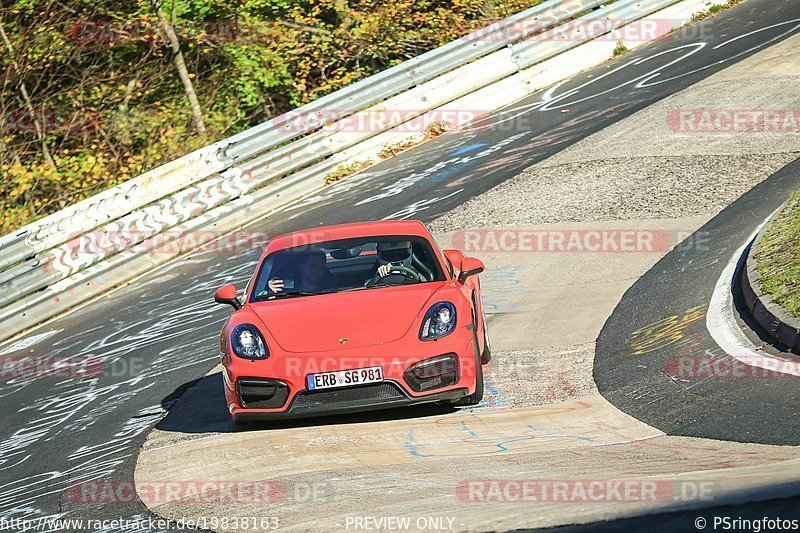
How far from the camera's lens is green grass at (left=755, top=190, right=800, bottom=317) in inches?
311

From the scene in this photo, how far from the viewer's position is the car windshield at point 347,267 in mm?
8016

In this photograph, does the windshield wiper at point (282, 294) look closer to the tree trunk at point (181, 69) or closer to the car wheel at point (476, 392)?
the car wheel at point (476, 392)

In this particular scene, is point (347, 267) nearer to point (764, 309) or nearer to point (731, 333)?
point (731, 333)

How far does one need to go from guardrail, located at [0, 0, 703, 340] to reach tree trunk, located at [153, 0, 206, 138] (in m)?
3.64

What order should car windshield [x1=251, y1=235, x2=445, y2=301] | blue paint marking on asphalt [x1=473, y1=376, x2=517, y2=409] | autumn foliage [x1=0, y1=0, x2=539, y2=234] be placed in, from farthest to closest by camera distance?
autumn foliage [x1=0, y1=0, x2=539, y2=234] → car windshield [x1=251, y1=235, x2=445, y2=301] → blue paint marking on asphalt [x1=473, y1=376, x2=517, y2=409]

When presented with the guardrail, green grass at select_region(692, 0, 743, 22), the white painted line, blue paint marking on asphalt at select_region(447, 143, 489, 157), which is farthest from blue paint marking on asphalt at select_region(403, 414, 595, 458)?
green grass at select_region(692, 0, 743, 22)

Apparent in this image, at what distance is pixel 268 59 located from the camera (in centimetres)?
2123

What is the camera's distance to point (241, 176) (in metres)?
16.0

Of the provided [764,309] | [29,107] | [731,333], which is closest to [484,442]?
[731,333]

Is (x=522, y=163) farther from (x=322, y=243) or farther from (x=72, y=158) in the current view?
(x=72, y=158)

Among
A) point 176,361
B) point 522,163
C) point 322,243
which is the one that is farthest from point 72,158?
A: point 322,243

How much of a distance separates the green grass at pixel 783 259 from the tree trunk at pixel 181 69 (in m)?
12.7

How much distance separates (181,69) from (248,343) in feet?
46.8

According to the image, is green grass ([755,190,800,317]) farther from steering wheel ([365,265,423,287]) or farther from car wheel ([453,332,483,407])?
steering wheel ([365,265,423,287])
